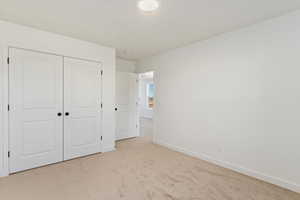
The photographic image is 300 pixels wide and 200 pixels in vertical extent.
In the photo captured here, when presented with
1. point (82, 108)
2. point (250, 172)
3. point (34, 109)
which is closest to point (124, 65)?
point (82, 108)

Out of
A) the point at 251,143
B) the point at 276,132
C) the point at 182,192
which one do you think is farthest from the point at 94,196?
the point at 276,132

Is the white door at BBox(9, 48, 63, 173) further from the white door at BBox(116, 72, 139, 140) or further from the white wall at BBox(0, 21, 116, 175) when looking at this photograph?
the white door at BBox(116, 72, 139, 140)

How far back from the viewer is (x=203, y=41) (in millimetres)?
2990

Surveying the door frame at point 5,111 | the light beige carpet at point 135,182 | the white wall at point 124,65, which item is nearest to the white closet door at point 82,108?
the light beige carpet at point 135,182

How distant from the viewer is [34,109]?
2537 mm

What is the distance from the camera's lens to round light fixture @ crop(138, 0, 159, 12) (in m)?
1.79

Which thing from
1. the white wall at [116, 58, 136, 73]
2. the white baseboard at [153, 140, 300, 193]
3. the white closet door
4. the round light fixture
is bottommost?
the white baseboard at [153, 140, 300, 193]

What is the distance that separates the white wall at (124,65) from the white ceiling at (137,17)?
147cm

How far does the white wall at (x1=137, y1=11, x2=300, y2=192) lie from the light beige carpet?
33 centimetres

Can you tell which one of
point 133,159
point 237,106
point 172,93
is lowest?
point 133,159

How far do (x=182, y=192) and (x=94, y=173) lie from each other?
56.7 inches

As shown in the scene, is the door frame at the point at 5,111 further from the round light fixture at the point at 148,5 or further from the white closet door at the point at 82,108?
the round light fixture at the point at 148,5

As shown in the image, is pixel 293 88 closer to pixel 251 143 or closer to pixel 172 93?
pixel 251 143

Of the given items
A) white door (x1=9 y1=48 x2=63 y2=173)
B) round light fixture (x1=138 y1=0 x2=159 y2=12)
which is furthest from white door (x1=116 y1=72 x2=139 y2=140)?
round light fixture (x1=138 y1=0 x2=159 y2=12)
